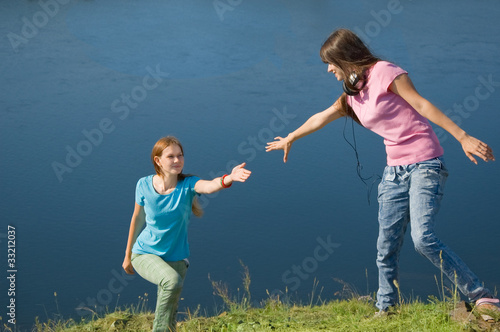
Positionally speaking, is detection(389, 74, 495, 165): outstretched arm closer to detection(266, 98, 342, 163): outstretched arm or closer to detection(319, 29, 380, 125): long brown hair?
detection(319, 29, 380, 125): long brown hair

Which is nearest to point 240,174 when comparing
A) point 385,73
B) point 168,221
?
point 168,221

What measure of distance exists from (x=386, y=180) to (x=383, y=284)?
60 centimetres

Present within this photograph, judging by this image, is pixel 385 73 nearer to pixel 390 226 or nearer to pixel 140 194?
pixel 390 226

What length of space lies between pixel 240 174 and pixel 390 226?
33.2 inches

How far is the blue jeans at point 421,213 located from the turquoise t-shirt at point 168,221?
1.02 m

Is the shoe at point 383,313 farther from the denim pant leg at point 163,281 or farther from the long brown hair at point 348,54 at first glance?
the long brown hair at point 348,54

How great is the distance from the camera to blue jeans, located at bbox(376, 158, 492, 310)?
3.19 meters

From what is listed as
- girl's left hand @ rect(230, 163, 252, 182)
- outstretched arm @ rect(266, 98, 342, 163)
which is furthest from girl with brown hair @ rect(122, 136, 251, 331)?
outstretched arm @ rect(266, 98, 342, 163)

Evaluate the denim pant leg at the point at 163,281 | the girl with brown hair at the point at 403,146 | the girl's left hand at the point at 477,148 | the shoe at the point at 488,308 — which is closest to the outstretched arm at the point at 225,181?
the denim pant leg at the point at 163,281

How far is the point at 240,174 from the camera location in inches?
125

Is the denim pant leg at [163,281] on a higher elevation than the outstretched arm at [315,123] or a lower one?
lower

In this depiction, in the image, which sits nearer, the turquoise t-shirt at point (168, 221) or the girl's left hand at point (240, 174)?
the girl's left hand at point (240, 174)

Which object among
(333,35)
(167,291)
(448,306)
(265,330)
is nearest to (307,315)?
(265,330)

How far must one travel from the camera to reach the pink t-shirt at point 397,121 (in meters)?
3.27
